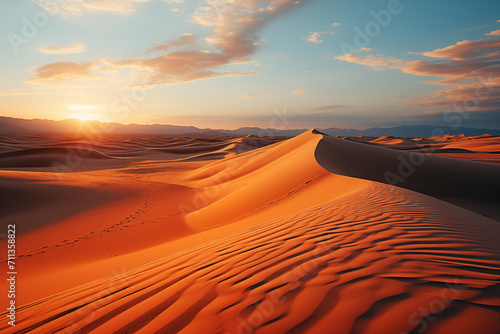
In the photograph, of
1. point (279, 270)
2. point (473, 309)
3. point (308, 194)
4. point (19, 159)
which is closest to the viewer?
point (473, 309)

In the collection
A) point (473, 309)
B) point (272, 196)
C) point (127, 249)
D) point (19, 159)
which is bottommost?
point (127, 249)

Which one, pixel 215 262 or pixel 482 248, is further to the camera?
pixel 215 262

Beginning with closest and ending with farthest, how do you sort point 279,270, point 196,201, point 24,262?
point 279,270
point 24,262
point 196,201

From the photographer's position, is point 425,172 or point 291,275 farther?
point 425,172

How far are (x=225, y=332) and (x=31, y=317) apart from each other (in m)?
2.01

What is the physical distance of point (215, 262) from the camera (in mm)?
2658

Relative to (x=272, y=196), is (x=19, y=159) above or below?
above

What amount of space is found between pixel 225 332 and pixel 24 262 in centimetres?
589

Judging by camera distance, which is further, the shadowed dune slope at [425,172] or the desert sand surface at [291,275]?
the shadowed dune slope at [425,172]

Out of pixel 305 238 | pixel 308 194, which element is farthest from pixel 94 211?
pixel 305 238

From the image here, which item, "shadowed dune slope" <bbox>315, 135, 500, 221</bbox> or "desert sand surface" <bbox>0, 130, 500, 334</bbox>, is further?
"shadowed dune slope" <bbox>315, 135, 500, 221</bbox>

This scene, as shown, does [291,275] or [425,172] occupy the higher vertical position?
[291,275]

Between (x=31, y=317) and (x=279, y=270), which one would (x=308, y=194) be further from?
(x=31, y=317)

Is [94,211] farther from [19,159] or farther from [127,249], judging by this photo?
[19,159]
